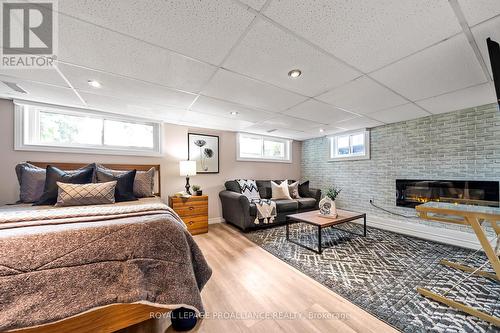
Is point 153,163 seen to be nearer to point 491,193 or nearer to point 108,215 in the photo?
point 108,215

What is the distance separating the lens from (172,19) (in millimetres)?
1178

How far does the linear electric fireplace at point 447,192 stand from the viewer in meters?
2.58

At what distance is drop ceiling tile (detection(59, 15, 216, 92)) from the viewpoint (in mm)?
1292

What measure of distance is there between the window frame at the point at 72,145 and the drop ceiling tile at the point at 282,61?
8.29ft

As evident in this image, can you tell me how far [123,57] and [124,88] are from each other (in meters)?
0.71

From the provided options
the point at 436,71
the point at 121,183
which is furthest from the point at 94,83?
the point at 436,71

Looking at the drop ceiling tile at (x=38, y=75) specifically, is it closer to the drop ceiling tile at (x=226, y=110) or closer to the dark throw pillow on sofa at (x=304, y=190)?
the drop ceiling tile at (x=226, y=110)

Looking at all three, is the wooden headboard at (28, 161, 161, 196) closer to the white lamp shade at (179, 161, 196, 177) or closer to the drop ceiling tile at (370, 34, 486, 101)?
the white lamp shade at (179, 161, 196, 177)

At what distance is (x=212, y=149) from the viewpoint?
4.06m

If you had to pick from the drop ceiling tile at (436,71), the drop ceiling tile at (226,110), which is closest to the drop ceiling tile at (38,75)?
the drop ceiling tile at (226,110)

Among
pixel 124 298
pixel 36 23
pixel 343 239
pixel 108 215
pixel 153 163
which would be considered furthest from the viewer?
pixel 153 163

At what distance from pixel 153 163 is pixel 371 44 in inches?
140

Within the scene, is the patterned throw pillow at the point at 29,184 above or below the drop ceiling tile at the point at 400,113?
below

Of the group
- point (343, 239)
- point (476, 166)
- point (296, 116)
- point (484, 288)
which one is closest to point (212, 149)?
point (296, 116)
